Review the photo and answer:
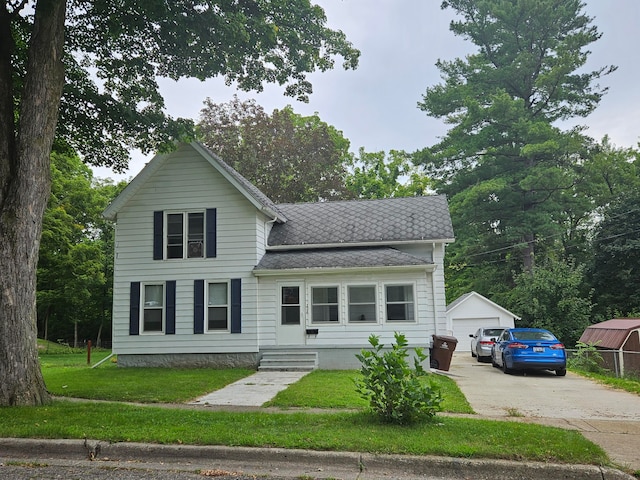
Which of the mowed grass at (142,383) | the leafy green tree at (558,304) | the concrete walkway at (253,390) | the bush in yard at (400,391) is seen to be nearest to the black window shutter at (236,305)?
the mowed grass at (142,383)

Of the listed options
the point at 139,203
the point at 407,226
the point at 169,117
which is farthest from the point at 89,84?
the point at 407,226

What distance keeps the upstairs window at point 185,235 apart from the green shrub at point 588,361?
13.2 meters

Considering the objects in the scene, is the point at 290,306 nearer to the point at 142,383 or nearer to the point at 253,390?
the point at 253,390

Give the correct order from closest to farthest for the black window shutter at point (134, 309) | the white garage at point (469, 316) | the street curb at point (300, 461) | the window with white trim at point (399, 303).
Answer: the street curb at point (300, 461)
the window with white trim at point (399, 303)
the black window shutter at point (134, 309)
the white garage at point (469, 316)

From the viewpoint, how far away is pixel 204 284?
16.2 meters

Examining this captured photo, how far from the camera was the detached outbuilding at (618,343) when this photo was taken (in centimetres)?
1560

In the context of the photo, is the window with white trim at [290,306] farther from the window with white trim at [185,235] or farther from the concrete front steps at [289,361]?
the window with white trim at [185,235]

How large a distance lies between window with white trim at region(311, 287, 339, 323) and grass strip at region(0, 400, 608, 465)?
8150 mm

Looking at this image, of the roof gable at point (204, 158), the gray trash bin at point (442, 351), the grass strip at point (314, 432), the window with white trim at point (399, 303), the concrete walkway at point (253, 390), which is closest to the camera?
the grass strip at point (314, 432)

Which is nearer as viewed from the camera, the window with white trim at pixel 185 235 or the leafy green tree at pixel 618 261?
the window with white trim at pixel 185 235

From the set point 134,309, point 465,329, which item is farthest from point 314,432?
point 465,329

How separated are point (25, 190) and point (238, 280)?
8.03 meters

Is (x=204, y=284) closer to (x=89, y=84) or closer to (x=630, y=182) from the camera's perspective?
(x=89, y=84)

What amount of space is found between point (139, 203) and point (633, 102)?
2235 centimetres
